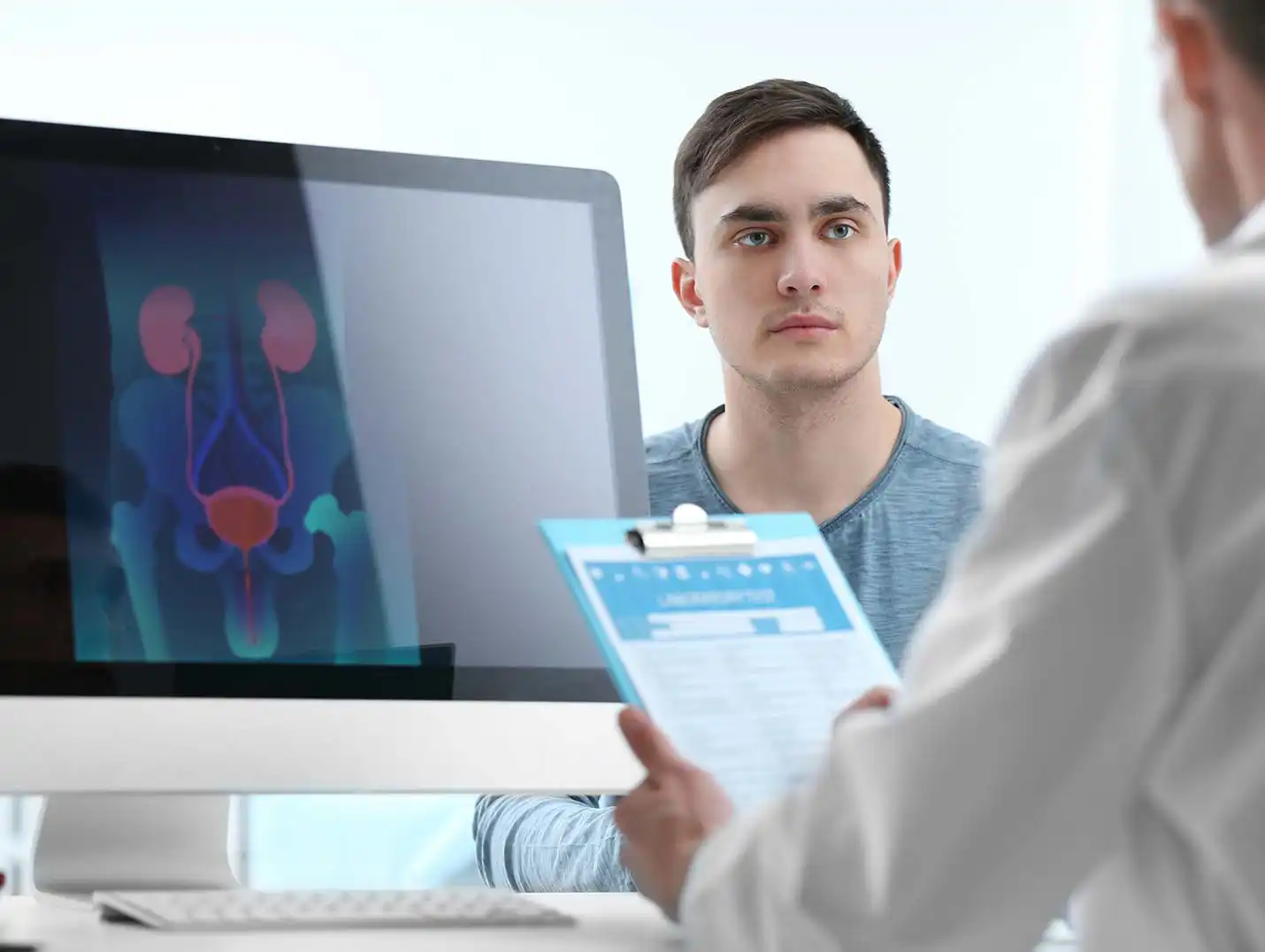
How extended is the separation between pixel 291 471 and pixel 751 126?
92 cm

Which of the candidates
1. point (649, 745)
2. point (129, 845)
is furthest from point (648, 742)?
point (129, 845)

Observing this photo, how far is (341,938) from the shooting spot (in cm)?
91

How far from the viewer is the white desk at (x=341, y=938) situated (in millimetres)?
883

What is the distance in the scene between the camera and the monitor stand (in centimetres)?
112

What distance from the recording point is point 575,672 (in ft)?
3.84

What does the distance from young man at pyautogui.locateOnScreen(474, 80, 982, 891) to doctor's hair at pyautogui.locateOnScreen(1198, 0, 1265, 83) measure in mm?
1028

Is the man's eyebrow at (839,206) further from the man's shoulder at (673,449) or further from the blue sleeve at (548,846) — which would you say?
the blue sleeve at (548,846)

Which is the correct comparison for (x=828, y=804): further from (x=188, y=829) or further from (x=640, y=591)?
(x=188, y=829)

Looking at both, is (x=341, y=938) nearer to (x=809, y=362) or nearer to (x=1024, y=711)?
(x=1024, y=711)

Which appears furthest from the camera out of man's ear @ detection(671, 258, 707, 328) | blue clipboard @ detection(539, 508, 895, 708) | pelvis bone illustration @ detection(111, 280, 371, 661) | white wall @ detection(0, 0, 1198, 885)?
white wall @ detection(0, 0, 1198, 885)

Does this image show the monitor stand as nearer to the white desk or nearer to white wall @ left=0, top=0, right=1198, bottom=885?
the white desk

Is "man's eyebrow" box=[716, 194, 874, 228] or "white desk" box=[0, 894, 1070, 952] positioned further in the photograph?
"man's eyebrow" box=[716, 194, 874, 228]

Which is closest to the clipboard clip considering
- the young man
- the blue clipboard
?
the blue clipboard

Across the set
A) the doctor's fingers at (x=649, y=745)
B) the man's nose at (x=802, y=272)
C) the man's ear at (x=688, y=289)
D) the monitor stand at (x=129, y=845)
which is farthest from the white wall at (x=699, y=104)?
the doctor's fingers at (x=649, y=745)
